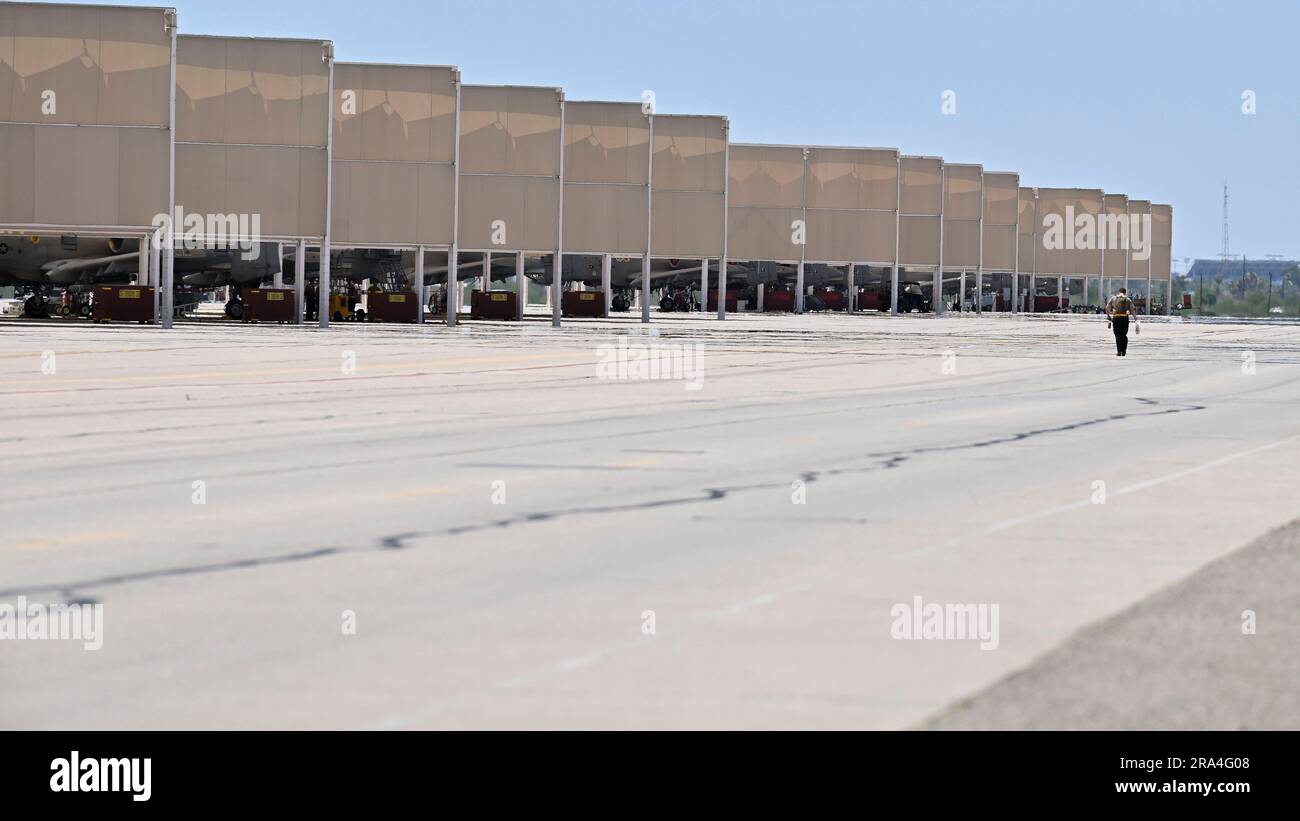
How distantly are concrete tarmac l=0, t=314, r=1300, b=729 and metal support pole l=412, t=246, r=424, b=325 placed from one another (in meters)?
39.0

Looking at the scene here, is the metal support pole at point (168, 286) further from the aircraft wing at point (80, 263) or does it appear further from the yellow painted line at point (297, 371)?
the yellow painted line at point (297, 371)

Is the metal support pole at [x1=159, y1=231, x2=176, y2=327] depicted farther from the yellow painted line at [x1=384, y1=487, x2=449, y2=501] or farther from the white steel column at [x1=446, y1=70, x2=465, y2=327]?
the yellow painted line at [x1=384, y1=487, x2=449, y2=501]

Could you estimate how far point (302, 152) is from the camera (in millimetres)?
62219

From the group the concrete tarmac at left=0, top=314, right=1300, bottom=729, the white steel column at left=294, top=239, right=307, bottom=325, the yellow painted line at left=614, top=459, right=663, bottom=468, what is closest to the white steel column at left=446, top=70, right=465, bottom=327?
the white steel column at left=294, top=239, right=307, bottom=325

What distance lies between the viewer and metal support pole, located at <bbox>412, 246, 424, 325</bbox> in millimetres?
67938

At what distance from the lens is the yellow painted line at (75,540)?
481 inches

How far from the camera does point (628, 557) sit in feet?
39.8

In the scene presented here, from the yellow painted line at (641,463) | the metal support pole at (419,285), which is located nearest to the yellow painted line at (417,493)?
the yellow painted line at (641,463)

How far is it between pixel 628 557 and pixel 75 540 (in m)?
3.75
